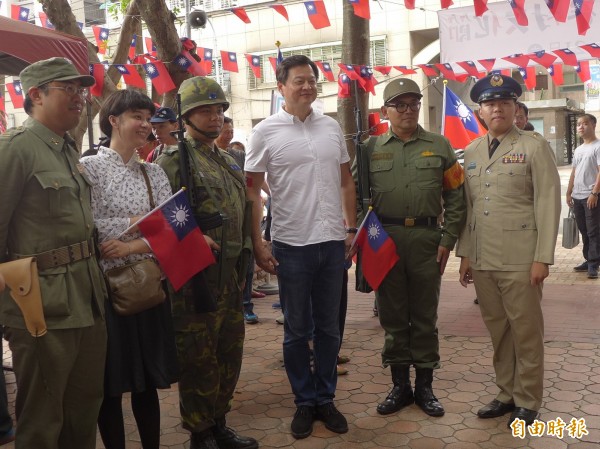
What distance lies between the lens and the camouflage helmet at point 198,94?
3.14 metres

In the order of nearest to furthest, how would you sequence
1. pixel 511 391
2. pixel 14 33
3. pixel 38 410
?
pixel 38 410 → pixel 511 391 → pixel 14 33

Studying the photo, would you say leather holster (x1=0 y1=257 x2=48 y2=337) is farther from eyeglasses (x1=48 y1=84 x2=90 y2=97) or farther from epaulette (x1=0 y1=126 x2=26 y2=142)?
eyeglasses (x1=48 y1=84 x2=90 y2=97)

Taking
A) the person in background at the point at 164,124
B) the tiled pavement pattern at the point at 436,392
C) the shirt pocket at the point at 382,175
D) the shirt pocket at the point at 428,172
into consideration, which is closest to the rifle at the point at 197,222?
the tiled pavement pattern at the point at 436,392

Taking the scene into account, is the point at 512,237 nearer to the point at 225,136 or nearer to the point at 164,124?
the point at 164,124

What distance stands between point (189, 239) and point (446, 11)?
5.95m

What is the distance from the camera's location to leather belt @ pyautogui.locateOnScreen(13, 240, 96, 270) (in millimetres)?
2469

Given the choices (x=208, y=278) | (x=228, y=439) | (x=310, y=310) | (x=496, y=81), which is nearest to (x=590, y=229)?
(x=496, y=81)

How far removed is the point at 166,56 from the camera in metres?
5.89

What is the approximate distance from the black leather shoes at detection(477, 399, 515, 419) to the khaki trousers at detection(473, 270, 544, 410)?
3cm

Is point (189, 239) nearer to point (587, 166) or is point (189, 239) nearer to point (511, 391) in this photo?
point (511, 391)

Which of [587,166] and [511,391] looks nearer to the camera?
[511,391]

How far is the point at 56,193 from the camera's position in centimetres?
250

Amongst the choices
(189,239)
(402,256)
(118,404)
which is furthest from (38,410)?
(402,256)

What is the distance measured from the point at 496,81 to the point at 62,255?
2.50 meters
